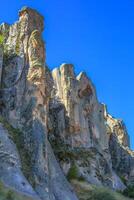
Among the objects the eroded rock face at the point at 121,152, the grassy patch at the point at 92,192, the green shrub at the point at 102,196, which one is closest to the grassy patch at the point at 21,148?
the green shrub at the point at 102,196

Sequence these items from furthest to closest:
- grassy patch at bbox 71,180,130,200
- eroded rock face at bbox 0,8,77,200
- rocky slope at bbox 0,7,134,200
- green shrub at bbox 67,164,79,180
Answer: green shrub at bbox 67,164,79,180 → grassy patch at bbox 71,180,130,200 → eroded rock face at bbox 0,8,77,200 → rocky slope at bbox 0,7,134,200

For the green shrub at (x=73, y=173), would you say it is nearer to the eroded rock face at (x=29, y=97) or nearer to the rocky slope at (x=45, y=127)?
the rocky slope at (x=45, y=127)

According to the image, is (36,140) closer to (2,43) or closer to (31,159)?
(31,159)

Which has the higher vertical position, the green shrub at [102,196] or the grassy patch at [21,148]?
the grassy patch at [21,148]

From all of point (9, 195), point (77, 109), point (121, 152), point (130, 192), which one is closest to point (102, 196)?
point (130, 192)

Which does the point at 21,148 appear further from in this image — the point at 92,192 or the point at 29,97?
the point at 92,192

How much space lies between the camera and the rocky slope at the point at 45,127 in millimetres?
42812

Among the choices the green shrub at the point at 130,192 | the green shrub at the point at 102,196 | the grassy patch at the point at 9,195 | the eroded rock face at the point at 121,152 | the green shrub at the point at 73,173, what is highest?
the eroded rock face at the point at 121,152

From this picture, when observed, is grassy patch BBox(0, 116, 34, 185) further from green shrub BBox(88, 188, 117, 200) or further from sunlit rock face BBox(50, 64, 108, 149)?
sunlit rock face BBox(50, 64, 108, 149)

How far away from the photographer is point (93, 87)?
72.2 metres

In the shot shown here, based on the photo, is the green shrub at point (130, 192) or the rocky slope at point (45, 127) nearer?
the rocky slope at point (45, 127)

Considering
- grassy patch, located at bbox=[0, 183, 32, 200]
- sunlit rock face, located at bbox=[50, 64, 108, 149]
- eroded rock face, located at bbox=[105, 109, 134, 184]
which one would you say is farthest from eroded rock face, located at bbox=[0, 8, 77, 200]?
eroded rock face, located at bbox=[105, 109, 134, 184]

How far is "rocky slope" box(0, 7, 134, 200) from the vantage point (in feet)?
140

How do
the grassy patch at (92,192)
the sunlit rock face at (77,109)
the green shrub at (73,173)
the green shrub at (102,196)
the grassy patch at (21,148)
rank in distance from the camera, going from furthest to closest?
1. the sunlit rock face at (77,109)
2. the green shrub at (73,173)
3. the grassy patch at (92,192)
4. the green shrub at (102,196)
5. the grassy patch at (21,148)
